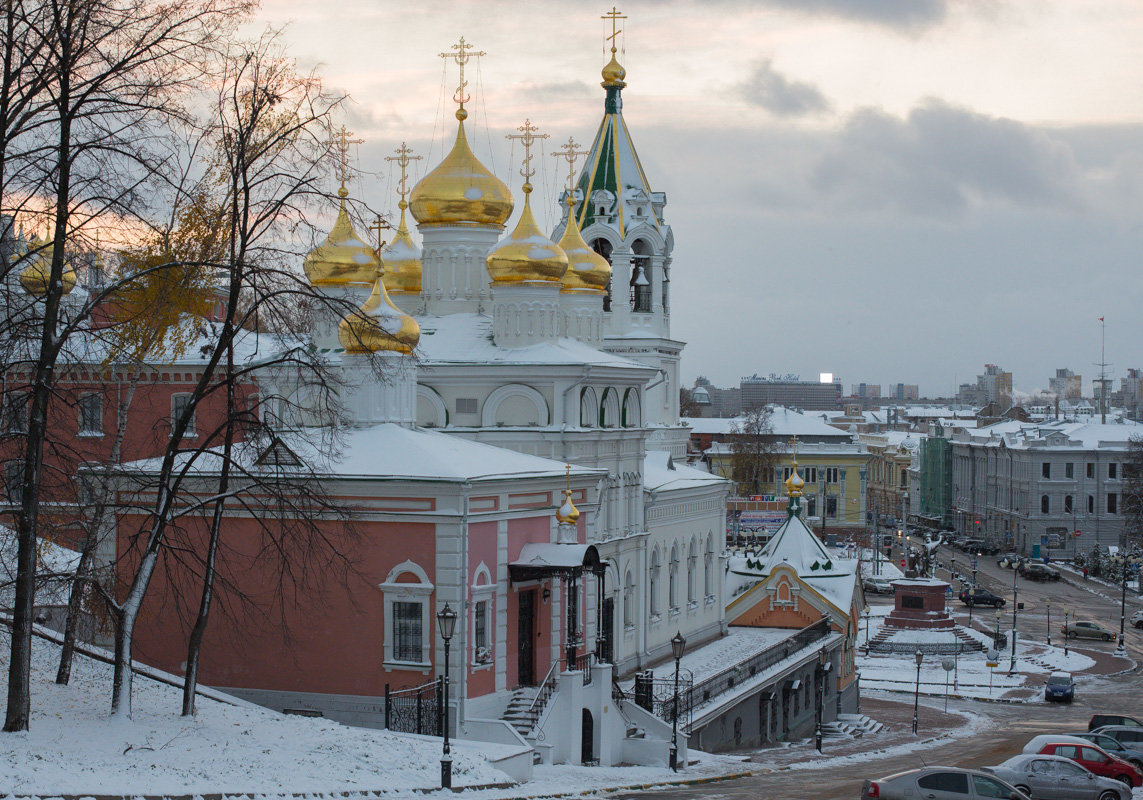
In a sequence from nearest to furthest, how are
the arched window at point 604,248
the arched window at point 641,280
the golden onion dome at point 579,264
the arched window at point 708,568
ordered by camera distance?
the golden onion dome at point 579,264 → the arched window at point 708,568 → the arched window at point 604,248 → the arched window at point 641,280

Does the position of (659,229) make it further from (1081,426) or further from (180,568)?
(1081,426)

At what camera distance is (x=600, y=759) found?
954 inches

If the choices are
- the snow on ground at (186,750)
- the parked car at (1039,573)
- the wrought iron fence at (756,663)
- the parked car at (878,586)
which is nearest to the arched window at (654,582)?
the wrought iron fence at (756,663)

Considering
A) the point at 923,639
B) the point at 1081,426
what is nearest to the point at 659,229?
the point at 923,639

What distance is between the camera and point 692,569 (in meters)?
36.7

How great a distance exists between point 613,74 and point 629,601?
54.8 feet

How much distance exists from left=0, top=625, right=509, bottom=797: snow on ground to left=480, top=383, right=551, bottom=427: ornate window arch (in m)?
9.95

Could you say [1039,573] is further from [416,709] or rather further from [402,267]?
[416,709]

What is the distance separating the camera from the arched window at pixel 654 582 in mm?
33281

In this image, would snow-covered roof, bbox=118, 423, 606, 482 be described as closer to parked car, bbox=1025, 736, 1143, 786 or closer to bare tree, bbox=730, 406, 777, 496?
parked car, bbox=1025, 736, 1143, 786

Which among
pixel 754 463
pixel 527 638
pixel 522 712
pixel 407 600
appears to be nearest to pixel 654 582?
pixel 527 638

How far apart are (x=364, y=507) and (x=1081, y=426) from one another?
232ft

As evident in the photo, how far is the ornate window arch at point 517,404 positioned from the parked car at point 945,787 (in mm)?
12510

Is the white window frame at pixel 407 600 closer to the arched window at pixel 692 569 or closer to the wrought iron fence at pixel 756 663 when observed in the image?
the wrought iron fence at pixel 756 663
